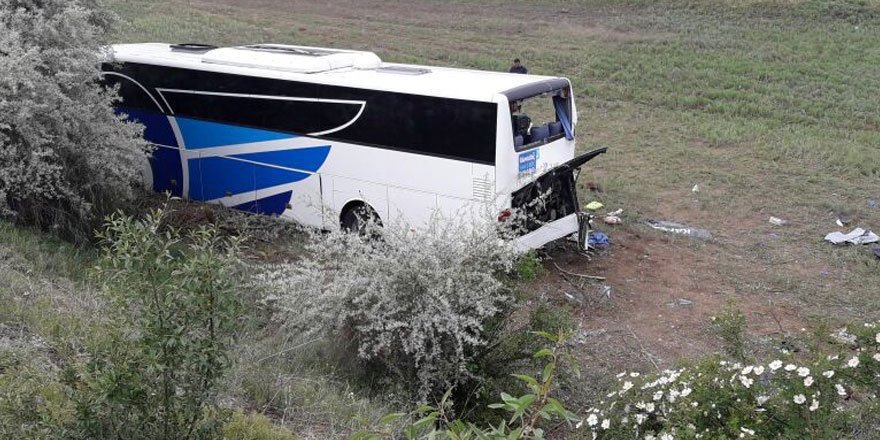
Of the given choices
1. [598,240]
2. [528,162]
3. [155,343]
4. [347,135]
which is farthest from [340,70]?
[155,343]

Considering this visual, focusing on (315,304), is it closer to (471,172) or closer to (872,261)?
(471,172)

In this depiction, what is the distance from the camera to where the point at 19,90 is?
9641 mm

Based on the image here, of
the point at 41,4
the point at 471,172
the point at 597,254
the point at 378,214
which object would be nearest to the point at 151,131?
the point at 41,4

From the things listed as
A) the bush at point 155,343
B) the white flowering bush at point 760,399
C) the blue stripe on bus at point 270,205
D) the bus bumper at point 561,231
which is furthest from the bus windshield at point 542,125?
the bush at point 155,343

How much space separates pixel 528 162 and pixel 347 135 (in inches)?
97.5

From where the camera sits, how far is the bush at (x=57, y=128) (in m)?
9.55

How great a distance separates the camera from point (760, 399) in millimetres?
5082

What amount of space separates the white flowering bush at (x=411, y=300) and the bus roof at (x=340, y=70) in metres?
3.29

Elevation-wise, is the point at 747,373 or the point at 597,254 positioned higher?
the point at 747,373

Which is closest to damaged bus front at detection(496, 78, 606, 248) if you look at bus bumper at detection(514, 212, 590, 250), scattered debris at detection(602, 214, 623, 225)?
bus bumper at detection(514, 212, 590, 250)

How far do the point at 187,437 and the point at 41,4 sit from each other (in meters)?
8.10

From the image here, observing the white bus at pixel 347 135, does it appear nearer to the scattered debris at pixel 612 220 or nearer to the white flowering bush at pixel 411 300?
the scattered debris at pixel 612 220

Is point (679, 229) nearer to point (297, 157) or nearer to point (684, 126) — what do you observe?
point (297, 157)

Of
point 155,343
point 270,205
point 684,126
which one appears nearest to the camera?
point 155,343
